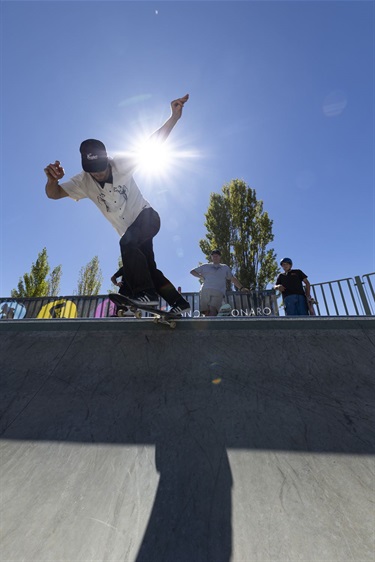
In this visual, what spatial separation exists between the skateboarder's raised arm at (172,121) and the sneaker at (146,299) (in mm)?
1444

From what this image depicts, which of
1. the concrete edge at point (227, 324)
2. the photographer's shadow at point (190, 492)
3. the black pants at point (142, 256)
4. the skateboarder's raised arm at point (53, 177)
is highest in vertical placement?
the skateboarder's raised arm at point (53, 177)

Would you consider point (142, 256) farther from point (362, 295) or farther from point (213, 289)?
point (362, 295)

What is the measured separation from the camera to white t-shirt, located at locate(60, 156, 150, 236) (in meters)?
2.43

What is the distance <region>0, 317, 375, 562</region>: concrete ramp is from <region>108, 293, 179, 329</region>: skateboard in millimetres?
203

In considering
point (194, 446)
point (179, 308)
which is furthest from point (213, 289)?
point (194, 446)

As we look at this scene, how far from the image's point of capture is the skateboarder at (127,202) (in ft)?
7.71

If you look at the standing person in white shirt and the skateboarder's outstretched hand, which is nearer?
the skateboarder's outstretched hand

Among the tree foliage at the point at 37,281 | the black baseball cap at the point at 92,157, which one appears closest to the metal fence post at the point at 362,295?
the black baseball cap at the point at 92,157

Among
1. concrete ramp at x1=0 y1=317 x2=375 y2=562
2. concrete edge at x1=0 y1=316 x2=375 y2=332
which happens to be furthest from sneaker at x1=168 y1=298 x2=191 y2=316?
concrete ramp at x1=0 y1=317 x2=375 y2=562

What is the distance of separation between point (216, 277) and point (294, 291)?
172 centimetres

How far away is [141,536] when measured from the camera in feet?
2.88

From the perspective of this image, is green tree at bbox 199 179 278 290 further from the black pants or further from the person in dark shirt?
the black pants

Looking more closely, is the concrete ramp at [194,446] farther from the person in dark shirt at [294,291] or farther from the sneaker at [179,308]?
the person in dark shirt at [294,291]

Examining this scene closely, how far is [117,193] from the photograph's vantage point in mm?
2432
